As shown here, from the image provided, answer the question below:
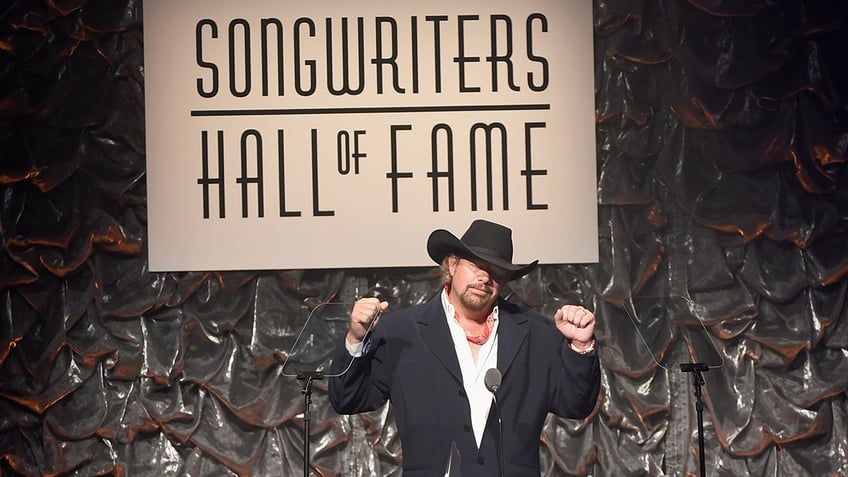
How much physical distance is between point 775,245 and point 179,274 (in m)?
2.53

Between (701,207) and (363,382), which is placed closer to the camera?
(363,382)

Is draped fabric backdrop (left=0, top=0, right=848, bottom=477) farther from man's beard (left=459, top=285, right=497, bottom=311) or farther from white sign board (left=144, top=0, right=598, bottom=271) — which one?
man's beard (left=459, top=285, right=497, bottom=311)

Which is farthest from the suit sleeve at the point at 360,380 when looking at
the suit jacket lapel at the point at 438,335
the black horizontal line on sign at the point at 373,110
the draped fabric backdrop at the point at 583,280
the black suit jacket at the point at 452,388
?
the black horizontal line on sign at the point at 373,110

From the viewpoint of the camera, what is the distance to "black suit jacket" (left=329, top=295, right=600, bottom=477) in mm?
2895

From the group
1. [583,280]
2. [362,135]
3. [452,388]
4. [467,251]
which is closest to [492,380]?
[452,388]

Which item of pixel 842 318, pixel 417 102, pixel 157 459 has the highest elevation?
pixel 417 102

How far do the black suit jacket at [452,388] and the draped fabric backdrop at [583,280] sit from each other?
123 cm

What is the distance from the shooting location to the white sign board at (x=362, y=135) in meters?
4.27

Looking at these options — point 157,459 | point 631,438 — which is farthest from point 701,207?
point 157,459

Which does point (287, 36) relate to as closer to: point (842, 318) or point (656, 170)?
point (656, 170)

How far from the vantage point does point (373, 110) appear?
14.1 feet

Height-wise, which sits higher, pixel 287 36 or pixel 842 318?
pixel 287 36

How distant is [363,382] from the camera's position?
9.80ft

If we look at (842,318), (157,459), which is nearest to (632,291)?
(842,318)
